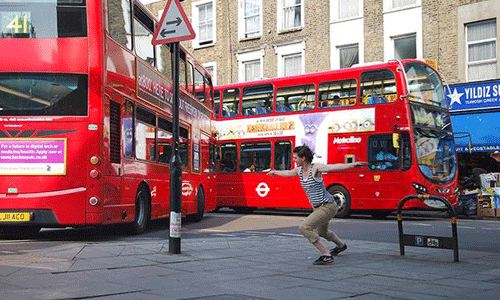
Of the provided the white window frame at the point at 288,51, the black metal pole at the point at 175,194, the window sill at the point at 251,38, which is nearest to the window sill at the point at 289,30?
the white window frame at the point at 288,51

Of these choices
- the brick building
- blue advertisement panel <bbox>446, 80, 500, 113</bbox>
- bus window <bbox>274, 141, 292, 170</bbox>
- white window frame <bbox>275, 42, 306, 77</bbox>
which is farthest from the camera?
white window frame <bbox>275, 42, 306, 77</bbox>

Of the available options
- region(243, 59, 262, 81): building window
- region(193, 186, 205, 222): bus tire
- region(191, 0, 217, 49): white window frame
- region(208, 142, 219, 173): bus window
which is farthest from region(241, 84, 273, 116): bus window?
region(191, 0, 217, 49): white window frame

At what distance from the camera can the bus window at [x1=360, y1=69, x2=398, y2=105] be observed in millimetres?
18719

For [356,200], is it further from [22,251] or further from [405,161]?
[22,251]

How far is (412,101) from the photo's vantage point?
60.8 ft

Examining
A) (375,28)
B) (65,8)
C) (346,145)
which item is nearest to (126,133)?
(65,8)

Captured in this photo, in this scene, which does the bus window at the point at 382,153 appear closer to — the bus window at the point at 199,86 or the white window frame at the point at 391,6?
the bus window at the point at 199,86

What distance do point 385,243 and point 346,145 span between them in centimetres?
809

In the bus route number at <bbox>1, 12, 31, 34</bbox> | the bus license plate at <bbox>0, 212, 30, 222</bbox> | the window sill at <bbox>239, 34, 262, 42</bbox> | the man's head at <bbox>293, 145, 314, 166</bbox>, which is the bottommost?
the bus license plate at <bbox>0, 212, 30, 222</bbox>

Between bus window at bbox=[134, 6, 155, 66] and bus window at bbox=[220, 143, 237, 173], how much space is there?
361 inches

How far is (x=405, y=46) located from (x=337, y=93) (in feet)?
24.1

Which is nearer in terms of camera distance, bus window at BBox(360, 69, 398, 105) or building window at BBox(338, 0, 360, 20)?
bus window at BBox(360, 69, 398, 105)

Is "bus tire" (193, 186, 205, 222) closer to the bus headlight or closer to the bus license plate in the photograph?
the bus headlight

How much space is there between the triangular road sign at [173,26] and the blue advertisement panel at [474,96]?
1686cm
